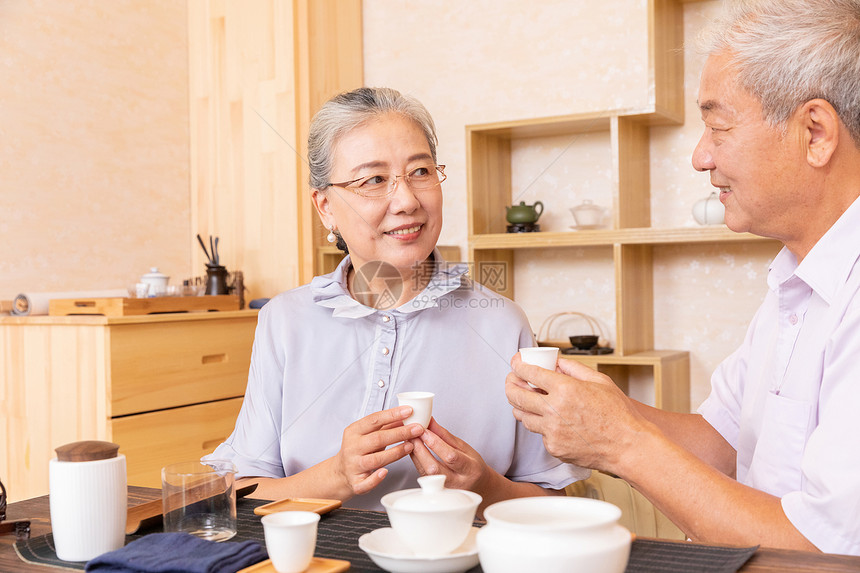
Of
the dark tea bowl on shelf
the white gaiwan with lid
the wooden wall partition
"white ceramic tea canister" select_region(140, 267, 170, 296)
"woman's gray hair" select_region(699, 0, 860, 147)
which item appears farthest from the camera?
the wooden wall partition

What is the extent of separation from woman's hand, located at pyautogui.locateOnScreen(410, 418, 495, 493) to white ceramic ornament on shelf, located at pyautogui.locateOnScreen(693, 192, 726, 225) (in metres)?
1.79

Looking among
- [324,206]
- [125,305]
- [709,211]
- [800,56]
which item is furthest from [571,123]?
[800,56]

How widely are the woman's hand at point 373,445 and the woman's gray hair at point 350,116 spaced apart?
1.93 ft

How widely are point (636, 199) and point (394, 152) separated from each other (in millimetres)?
1706

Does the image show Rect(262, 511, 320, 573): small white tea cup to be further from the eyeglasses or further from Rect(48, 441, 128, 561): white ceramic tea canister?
the eyeglasses

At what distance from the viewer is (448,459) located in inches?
48.1

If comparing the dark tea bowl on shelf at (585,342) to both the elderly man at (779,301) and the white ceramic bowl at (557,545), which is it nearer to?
the elderly man at (779,301)

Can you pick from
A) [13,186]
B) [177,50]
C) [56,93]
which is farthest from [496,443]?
[177,50]

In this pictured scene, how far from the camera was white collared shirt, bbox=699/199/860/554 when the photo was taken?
3.13 ft

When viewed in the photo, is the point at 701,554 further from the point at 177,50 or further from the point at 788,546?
the point at 177,50

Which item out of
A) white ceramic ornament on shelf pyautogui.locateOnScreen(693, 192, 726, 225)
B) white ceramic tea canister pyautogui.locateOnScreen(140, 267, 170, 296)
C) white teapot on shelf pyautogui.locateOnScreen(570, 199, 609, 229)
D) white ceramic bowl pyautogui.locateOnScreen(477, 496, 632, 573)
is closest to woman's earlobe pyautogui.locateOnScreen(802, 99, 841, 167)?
white ceramic bowl pyautogui.locateOnScreen(477, 496, 632, 573)

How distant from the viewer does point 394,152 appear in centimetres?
151

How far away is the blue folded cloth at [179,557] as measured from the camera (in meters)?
0.84

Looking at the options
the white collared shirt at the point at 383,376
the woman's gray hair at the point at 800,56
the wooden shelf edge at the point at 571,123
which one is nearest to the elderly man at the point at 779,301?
the woman's gray hair at the point at 800,56
